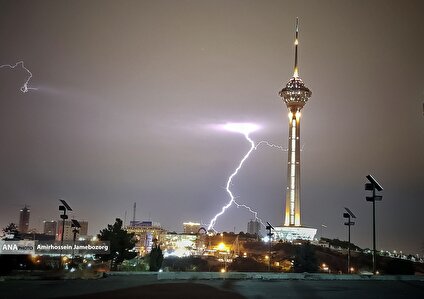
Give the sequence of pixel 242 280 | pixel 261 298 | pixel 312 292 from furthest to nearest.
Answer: pixel 242 280 < pixel 312 292 < pixel 261 298

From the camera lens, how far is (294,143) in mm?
154375

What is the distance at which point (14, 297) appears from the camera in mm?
18484

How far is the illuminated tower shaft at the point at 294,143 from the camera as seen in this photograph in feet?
495

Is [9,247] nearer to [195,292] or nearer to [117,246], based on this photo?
[117,246]

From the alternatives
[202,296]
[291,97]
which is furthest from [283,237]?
[202,296]

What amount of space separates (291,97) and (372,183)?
129 meters

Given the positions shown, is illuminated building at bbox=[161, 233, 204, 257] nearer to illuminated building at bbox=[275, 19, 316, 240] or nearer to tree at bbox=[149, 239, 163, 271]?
illuminated building at bbox=[275, 19, 316, 240]

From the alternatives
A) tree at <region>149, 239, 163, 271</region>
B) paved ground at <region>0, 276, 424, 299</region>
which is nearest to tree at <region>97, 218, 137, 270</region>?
tree at <region>149, 239, 163, 271</region>

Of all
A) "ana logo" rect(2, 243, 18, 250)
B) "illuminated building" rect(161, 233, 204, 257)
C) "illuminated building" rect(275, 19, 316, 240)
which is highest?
"illuminated building" rect(275, 19, 316, 240)

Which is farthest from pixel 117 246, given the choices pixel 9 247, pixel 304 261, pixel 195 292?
pixel 195 292

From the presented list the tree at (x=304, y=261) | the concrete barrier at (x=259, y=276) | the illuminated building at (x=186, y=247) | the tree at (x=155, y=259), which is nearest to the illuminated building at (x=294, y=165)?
the illuminated building at (x=186, y=247)

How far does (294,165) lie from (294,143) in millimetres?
7230

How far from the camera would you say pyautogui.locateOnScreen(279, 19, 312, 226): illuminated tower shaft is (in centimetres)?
15088

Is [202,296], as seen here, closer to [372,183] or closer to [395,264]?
[372,183]
